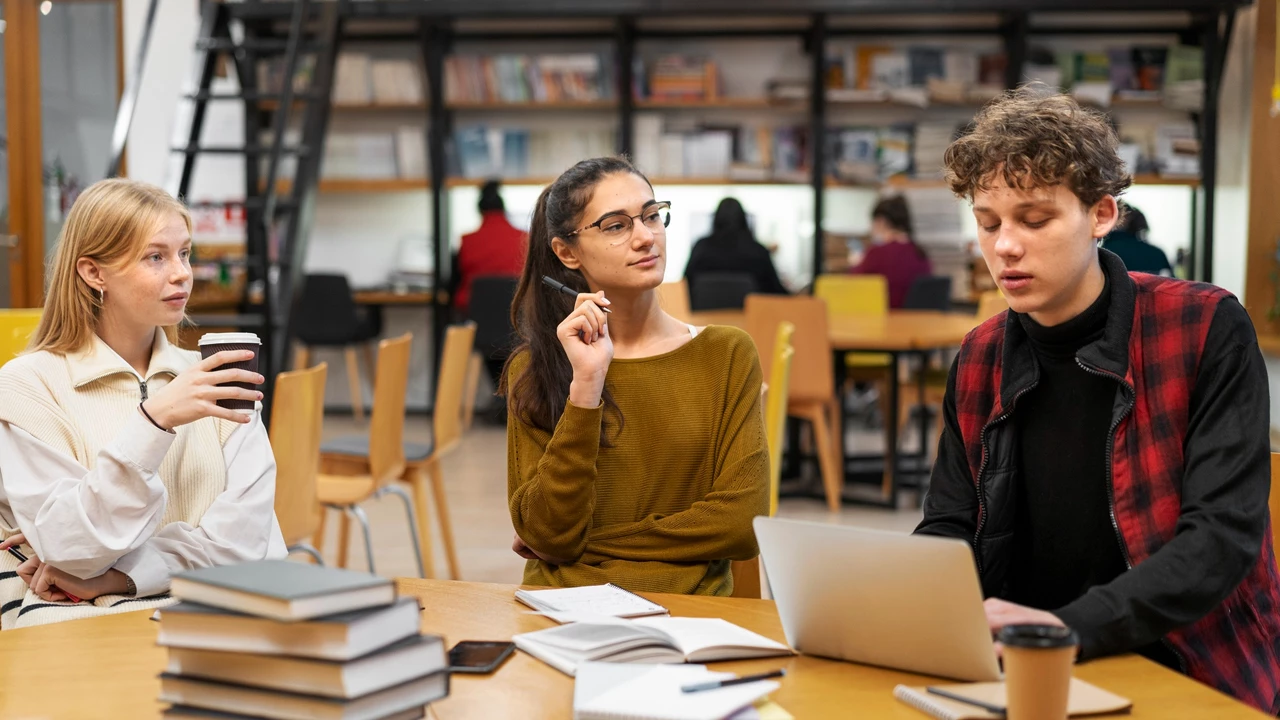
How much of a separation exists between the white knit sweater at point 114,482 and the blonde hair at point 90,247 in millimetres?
44

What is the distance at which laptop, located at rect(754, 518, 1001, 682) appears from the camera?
120 cm

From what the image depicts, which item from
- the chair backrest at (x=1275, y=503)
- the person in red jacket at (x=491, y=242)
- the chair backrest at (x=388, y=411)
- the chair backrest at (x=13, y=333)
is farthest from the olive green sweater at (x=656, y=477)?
the person in red jacket at (x=491, y=242)

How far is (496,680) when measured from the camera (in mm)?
1342

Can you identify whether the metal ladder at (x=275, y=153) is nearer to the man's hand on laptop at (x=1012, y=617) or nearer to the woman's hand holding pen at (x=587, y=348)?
the woman's hand holding pen at (x=587, y=348)

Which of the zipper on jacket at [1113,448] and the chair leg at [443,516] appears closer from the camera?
the zipper on jacket at [1113,448]

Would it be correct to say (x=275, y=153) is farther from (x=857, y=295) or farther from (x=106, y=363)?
(x=106, y=363)

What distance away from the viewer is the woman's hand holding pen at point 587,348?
1.91 m

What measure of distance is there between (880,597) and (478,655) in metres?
0.45

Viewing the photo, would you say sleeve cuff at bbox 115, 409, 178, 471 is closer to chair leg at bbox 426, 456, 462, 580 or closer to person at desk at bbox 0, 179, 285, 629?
person at desk at bbox 0, 179, 285, 629

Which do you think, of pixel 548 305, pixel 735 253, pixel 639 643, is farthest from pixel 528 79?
Result: pixel 639 643

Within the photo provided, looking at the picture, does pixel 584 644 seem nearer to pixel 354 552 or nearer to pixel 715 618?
pixel 715 618

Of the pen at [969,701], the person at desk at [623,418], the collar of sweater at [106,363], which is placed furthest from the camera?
the collar of sweater at [106,363]

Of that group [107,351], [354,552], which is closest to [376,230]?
[354,552]

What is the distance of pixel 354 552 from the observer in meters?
4.69
